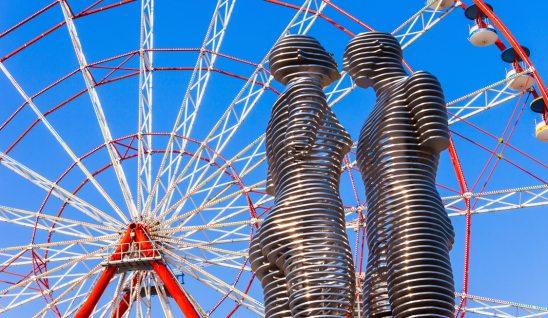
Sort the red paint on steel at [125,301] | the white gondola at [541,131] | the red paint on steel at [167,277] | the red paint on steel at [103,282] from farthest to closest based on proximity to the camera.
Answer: the white gondola at [541,131] → the red paint on steel at [125,301] → the red paint on steel at [103,282] → the red paint on steel at [167,277]

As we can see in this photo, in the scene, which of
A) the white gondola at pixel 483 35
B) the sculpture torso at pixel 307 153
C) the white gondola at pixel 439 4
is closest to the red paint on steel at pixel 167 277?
the sculpture torso at pixel 307 153

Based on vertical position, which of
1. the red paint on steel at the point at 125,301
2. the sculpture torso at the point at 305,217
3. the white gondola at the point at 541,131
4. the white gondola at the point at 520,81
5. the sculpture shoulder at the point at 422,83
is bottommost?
the sculpture torso at the point at 305,217

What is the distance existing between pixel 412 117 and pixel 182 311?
30.1 feet

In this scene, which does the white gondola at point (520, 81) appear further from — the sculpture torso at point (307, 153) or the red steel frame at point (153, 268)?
the red steel frame at point (153, 268)

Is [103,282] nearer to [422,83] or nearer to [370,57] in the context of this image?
[370,57]

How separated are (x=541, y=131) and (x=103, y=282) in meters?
13.4

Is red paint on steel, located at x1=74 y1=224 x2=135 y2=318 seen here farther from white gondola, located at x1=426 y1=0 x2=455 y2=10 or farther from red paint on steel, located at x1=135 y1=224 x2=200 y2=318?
white gondola, located at x1=426 y1=0 x2=455 y2=10

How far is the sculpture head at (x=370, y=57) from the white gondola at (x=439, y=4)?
25.4 ft

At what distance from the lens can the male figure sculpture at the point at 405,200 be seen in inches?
768

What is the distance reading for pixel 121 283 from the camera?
2952 centimetres

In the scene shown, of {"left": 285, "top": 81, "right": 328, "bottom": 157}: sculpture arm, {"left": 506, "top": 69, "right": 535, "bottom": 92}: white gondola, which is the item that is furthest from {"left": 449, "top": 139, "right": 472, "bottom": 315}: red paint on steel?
{"left": 285, "top": 81, "right": 328, "bottom": 157}: sculpture arm

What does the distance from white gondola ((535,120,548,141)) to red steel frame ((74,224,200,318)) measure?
1145 cm

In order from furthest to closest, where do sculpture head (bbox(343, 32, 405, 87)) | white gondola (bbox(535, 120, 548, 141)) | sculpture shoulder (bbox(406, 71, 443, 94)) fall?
Answer: white gondola (bbox(535, 120, 548, 141))
sculpture head (bbox(343, 32, 405, 87))
sculpture shoulder (bbox(406, 71, 443, 94))

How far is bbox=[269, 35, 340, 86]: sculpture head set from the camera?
77.0 ft
